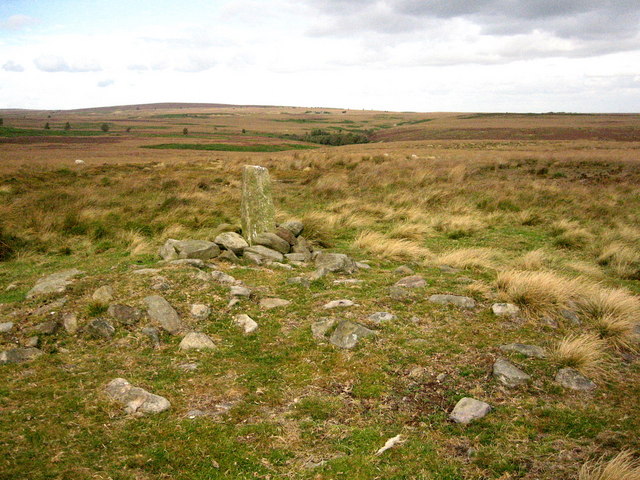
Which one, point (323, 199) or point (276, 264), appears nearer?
point (276, 264)

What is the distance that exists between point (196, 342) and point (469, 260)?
570cm

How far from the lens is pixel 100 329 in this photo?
5492 mm

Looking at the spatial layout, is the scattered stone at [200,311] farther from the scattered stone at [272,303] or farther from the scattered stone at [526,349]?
the scattered stone at [526,349]

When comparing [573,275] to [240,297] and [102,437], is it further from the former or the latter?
[102,437]

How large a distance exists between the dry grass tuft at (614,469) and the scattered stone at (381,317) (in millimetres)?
2895

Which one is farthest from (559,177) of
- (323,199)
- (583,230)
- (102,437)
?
(102,437)

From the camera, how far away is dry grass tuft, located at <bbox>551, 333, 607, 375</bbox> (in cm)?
447

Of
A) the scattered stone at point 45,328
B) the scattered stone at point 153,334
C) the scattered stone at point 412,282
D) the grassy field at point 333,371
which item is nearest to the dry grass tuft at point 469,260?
the grassy field at point 333,371

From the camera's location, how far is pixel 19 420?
3748 millimetres

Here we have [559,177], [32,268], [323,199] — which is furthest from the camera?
[559,177]

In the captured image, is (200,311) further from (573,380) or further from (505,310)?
(573,380)

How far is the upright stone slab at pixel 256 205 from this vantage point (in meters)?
9.85

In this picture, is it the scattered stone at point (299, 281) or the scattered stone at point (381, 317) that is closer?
the scattered stone at point (381, 317)

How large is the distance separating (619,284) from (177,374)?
26.5 feet
